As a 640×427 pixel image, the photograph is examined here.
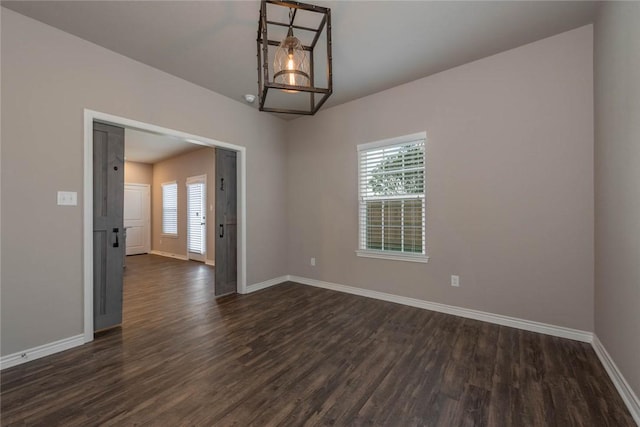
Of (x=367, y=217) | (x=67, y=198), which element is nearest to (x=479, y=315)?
(x=367, y=217)

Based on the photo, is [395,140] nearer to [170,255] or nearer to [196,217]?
[196,217]

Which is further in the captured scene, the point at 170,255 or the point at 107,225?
the point at 170,255

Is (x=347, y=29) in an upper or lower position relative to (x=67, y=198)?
upper

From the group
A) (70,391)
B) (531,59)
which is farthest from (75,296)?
(531,59)

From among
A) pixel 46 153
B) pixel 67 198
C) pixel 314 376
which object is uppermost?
pixel 46 153

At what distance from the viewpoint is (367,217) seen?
12.8ft

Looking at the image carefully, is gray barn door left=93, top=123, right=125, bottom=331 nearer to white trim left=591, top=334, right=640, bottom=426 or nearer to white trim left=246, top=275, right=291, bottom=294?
white trim left=246, top=275, right=291, bottom=294

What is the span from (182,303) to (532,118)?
471 cm

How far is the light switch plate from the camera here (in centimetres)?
241

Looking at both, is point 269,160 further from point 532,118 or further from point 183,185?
point 183,185

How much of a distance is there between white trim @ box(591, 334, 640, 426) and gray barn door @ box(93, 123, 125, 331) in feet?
14.0

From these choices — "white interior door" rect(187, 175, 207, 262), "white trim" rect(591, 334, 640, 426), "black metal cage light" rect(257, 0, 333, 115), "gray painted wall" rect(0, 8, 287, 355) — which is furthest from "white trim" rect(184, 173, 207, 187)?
"white trim" rect(591, 334, 640, 426)

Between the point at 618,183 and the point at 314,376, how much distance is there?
2.62m

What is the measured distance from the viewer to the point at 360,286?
392cm
